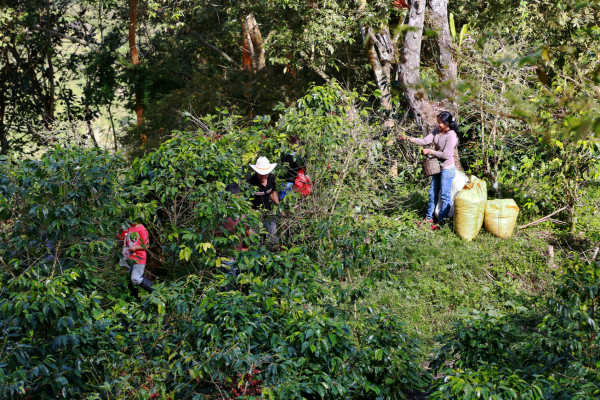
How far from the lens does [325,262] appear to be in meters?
5.51

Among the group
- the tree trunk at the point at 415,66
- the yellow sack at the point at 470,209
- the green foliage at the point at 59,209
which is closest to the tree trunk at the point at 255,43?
the tree trunk at the point at 415,66

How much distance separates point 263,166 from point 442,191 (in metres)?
2.78

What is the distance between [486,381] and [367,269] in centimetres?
208

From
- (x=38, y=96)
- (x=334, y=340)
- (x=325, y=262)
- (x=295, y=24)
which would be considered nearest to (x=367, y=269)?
(x=325, y=262)

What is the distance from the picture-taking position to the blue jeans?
26.9ft

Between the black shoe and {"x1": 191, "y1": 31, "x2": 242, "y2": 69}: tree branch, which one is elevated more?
{"x1": 191, "y1": 31, "x2": 242, "y2": 69}: tree branch

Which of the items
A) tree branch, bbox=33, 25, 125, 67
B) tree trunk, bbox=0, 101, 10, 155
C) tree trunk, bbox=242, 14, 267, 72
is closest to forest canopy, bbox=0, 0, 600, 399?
tree trunk, bbox=242, 14, 267, 72

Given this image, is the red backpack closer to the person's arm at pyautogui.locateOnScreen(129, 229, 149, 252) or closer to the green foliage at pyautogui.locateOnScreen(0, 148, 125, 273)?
the person's arm at pyautogui.locateOnScreen(129, 229, 149, 252)

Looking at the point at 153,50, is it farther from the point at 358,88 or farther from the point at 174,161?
the point at 174,161

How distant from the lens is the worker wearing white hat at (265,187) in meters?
6.50

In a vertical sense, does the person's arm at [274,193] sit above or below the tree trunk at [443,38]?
below

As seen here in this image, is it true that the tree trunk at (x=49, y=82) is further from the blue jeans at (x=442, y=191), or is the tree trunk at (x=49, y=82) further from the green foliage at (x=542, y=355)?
the green foliage at (x=542, y=355)

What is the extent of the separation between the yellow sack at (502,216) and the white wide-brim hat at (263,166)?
9.84 ft

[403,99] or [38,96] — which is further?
[38,96]
